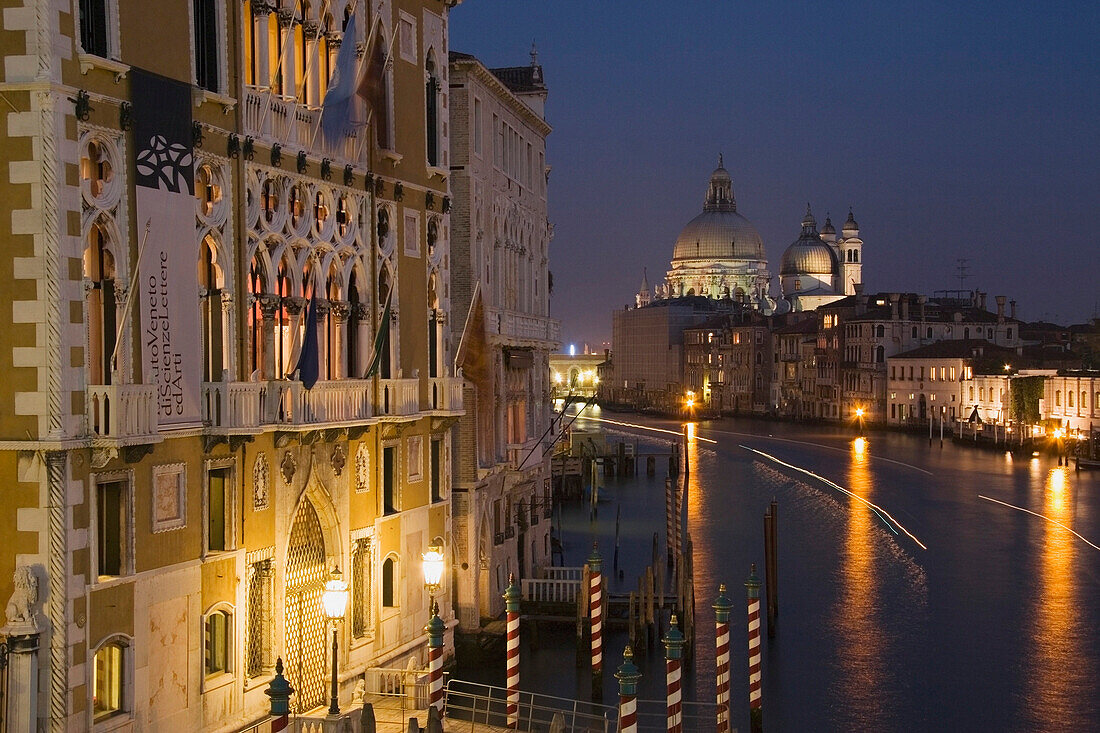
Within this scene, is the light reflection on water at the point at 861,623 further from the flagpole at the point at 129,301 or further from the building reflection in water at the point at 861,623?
the flagpole at the point at 129,301

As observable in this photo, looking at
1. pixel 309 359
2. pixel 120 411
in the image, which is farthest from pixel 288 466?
pixel 120 411

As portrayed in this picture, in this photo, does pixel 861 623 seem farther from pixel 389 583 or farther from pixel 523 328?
pixel 389 583

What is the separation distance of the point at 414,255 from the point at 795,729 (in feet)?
27.9

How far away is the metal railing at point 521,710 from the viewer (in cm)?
1699

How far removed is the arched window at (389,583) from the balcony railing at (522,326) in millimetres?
6313

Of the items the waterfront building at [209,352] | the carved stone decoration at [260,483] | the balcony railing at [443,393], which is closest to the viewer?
the waterfront building at [209,352]

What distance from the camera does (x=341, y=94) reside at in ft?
48.3

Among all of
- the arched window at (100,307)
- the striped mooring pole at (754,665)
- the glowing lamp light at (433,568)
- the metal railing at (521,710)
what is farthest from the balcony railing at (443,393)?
the arched window at (100,307)

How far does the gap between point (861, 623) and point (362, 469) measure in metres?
14.7

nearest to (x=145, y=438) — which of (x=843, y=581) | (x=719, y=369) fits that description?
(x=843, y=581)

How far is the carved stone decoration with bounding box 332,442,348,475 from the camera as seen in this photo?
15.2m

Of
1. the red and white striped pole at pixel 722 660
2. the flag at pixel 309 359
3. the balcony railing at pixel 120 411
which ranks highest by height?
the flag at pixel 309 359

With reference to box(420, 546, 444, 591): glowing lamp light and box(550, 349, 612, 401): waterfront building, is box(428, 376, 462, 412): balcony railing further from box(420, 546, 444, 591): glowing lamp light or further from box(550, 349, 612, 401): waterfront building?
box(550, 349, 612, 401): waterfront building

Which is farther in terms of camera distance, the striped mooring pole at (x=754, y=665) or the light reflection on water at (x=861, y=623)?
the light reflection on water at (x=861, y=623)
